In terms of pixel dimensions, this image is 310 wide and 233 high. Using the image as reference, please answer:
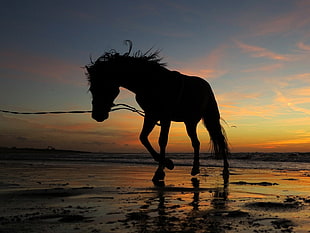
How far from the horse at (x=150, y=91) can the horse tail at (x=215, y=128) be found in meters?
A: 1.09

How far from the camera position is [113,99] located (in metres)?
6.31

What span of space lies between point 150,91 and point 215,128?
3.15 metres

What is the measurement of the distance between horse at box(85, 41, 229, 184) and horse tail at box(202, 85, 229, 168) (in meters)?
1.09

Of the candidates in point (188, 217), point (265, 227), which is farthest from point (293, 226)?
point (188, 217)

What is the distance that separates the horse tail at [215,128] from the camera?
29.3 ft

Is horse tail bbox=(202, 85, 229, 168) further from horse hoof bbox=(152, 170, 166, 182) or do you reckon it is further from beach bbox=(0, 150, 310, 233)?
beach bbox=(0, 150, 310, 233)

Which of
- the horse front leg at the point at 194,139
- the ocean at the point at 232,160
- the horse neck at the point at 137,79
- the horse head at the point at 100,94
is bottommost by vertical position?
the ocean at the point at 232,160

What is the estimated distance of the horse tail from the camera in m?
8.94

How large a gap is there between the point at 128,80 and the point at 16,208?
3520 mm

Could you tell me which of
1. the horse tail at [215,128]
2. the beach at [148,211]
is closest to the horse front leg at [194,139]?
the horse tail at [215,128]

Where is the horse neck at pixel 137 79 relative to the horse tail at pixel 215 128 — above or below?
above

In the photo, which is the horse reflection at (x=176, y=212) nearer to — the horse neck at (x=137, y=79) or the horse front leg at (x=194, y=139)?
the horse neck at (x=137, y=79)

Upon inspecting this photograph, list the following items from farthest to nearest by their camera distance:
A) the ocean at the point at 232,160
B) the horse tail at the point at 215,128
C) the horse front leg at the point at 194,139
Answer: the ocean at the point at 232,160
the horse tail at the point at 215,128
the horse front leg at the point at 194,139

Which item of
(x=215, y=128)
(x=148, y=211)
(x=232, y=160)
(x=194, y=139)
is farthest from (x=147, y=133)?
(x=232, y=160)
